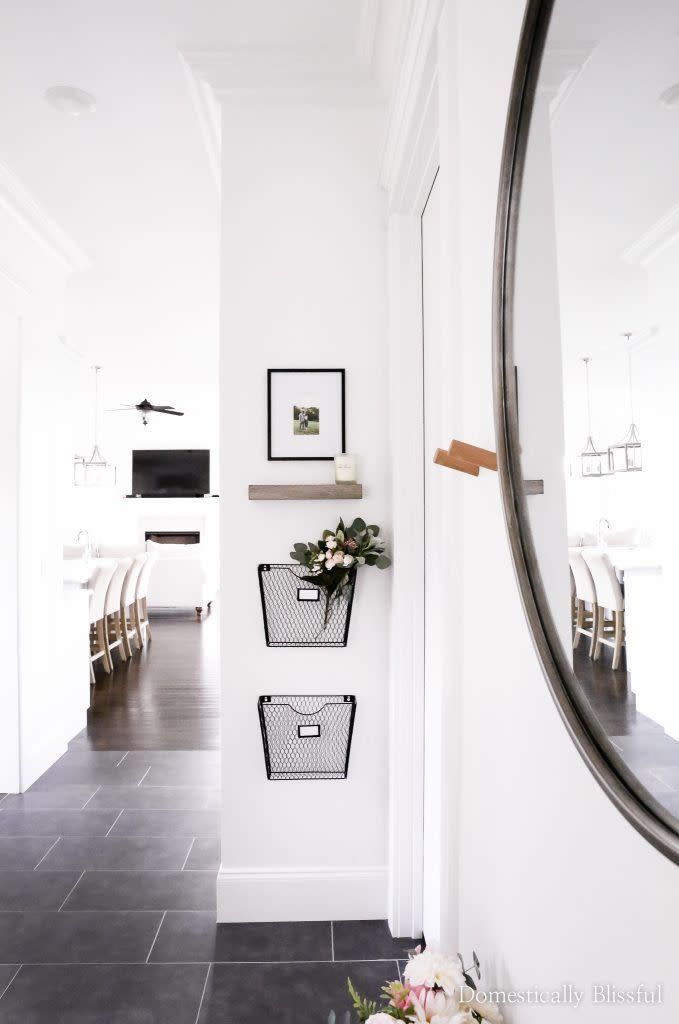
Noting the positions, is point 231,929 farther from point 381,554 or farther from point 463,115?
point 463,115

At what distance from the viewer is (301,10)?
198cm

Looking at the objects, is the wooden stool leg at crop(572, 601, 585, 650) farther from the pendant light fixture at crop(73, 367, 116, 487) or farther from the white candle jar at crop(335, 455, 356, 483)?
the pendant light fixture at crop(73, 367, 116, 487)

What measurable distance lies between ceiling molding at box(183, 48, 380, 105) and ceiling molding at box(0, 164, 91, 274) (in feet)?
4.13

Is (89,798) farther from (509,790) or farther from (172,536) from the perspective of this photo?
(172,536)

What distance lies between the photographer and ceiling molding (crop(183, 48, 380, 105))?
214cm

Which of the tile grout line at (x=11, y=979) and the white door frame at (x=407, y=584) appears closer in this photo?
the tile grout line at (x=11, y=979)

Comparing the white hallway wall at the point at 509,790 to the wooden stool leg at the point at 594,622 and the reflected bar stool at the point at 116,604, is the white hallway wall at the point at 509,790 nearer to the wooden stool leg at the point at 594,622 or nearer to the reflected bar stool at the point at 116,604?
the wooden stool leg at the point at 594,622

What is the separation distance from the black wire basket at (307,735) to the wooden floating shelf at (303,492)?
66cm

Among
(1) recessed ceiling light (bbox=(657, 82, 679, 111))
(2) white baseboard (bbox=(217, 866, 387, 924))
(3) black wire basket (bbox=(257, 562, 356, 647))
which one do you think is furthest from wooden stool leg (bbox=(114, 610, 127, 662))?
(1) recessed ceiling light (bbox=(657, 82, 679, 111))

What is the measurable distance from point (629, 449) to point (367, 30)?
200 cm

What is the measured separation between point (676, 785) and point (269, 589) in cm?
174

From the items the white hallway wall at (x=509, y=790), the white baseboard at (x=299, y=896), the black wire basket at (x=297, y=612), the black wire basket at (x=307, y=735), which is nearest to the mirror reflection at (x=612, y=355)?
the white hallway wall at (x=509, y=790)

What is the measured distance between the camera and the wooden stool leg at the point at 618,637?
0.57 metres

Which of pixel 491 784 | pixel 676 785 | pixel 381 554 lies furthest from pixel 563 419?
pixel 381 554
